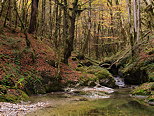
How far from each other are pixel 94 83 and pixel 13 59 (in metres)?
6.21

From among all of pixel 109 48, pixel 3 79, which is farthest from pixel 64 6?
pixel 109 48

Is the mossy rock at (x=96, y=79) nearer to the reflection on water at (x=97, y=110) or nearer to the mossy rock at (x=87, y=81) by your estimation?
the mossy rock at (x=87, y=81)

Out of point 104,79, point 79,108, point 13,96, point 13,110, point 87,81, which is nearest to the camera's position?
point 13,110

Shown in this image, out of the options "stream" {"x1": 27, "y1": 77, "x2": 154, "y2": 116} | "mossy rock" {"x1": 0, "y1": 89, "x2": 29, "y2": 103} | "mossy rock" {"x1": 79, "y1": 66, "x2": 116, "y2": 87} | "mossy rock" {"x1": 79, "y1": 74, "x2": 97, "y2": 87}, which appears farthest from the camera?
"mossy rock" {"x1": 79, "y1": 66, "x2": 116, "y2": 87}

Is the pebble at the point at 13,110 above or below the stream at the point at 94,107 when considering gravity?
above

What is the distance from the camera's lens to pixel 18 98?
689 cm

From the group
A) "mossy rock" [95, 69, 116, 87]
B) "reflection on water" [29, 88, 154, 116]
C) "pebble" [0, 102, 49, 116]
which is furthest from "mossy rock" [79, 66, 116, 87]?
"pebble" [0, 102, 49, 116]

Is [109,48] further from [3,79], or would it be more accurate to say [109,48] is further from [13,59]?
[3,79]

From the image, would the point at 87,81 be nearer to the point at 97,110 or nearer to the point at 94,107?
the point at 94,107

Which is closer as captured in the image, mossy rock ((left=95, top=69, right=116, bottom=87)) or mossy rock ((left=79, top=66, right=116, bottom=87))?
mossy rock ((left=79, top=66, right=116, bottom=87))

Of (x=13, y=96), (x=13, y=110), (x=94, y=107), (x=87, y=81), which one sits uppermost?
(x=13, y=110)

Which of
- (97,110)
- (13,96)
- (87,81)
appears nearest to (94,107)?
(97,110)

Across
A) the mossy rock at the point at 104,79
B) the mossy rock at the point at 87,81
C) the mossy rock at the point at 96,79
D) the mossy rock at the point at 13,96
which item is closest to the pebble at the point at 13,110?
the mossy rock at the point at 13,96

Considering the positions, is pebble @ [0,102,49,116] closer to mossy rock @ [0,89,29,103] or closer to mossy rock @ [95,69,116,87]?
mossy rock @ [0,89,29,103]
